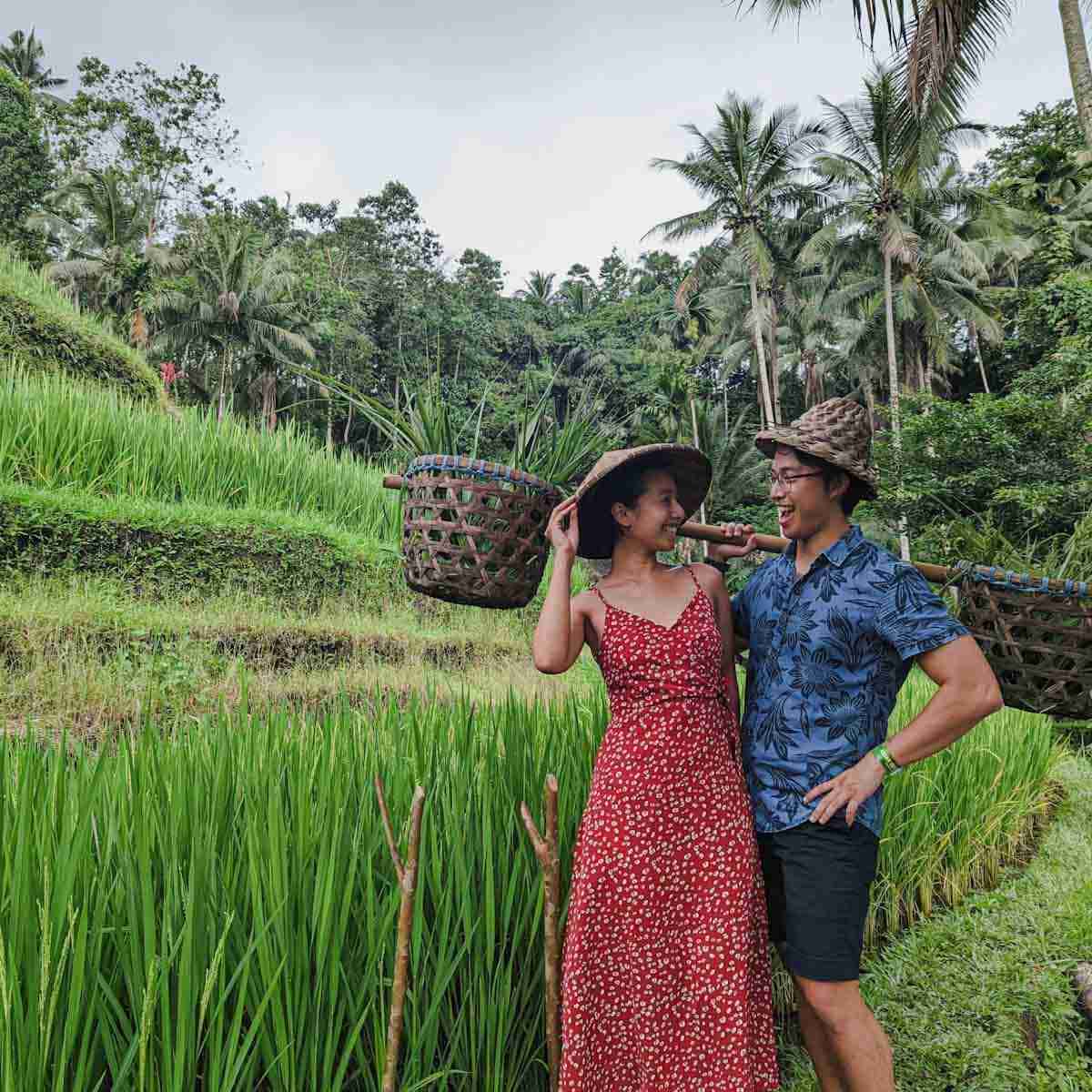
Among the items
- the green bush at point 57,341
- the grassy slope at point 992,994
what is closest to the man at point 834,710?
the grassy slope at point 992,994

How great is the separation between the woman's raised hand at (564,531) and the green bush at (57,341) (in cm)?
878

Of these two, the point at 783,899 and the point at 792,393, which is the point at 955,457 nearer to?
the point at 783,899

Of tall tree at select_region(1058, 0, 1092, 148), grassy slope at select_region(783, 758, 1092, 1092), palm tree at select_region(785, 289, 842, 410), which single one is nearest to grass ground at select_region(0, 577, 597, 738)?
grassy slope at select_region(783, 758, 1092, 1092)

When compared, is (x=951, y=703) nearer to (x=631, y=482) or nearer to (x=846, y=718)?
(x=846, y=718)

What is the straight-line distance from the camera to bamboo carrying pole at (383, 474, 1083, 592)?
1.62 metres

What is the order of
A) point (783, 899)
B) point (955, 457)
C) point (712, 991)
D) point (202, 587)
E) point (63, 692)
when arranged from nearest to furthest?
point (712, 991) → point (783, 899) → point (63, 692) → point (202, 587) → point (955, 457)

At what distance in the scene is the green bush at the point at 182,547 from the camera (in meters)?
6.19

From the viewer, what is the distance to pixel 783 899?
1559mm

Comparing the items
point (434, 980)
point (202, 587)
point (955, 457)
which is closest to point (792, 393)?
point (955, 457)

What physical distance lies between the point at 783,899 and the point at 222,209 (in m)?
31.9

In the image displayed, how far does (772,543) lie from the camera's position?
178cm

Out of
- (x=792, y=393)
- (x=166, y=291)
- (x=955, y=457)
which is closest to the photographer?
(x=955, y=457)

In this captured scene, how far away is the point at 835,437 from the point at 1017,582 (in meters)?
0.50

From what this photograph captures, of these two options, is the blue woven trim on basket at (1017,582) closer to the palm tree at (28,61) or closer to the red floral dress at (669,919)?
the red floral dress at (669,919)
